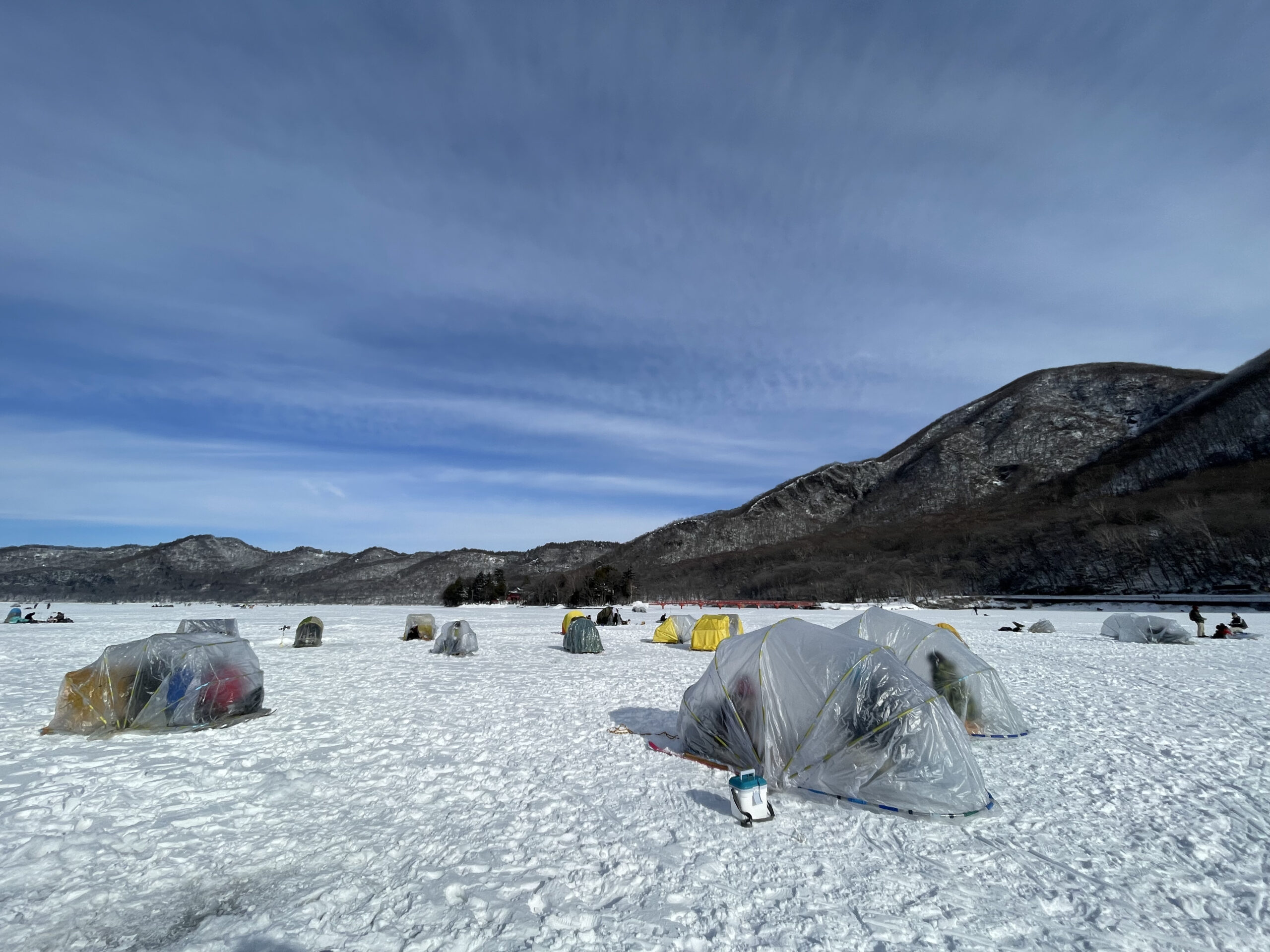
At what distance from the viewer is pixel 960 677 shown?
10.7 m

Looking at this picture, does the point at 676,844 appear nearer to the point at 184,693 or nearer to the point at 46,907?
the point at 46,907

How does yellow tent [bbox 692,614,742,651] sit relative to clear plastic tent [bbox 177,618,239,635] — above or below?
below

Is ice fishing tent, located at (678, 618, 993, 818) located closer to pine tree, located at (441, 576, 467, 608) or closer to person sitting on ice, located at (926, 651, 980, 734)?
person sitting on ice, located at (926, 651, 980, 734)

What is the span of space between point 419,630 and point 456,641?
829 cm

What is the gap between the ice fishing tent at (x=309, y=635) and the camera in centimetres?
2778

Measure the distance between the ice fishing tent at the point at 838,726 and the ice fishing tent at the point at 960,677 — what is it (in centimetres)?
255

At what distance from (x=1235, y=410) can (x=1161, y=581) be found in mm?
77728

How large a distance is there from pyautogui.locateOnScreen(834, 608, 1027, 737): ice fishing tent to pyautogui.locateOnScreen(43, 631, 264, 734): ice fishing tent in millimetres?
11837

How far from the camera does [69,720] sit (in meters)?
10.5

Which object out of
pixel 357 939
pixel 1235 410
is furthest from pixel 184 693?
pixel 1235 410

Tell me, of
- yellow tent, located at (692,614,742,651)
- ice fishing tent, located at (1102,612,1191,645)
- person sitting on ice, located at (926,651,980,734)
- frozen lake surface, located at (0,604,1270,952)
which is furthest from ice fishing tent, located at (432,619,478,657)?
ice fishing tent, located at (1102,612,1191,645)

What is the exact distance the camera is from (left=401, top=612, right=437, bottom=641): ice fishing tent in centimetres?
3123

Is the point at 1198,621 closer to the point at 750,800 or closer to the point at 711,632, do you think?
the point at 711,632

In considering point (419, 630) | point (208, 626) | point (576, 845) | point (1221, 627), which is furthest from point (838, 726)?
point (1221, 627)
